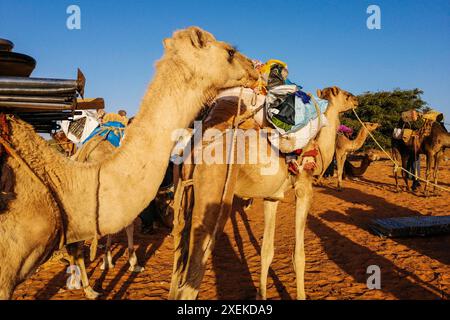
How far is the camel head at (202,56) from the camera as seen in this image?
2.30 meters

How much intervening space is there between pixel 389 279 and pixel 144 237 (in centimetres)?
546

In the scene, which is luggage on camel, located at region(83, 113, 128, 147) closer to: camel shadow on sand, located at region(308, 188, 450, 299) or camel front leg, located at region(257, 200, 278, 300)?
camel front leg, located at region(257, 200, 278, 300)

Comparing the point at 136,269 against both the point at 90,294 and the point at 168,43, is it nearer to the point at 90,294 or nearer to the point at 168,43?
the point at 90,294

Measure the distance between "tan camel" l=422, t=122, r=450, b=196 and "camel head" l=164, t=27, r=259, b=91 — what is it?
41.1 feet

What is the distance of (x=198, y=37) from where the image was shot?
2.33 metres

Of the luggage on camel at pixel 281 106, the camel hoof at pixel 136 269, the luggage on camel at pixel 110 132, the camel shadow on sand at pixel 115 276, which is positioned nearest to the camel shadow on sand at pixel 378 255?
the luggage on camel at pixel 281 106

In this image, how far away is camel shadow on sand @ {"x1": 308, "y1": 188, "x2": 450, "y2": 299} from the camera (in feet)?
14.8

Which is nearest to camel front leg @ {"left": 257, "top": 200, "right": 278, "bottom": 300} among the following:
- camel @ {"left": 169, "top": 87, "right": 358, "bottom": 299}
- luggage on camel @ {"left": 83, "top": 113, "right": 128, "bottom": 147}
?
camel @ {"left": 169, "top": 87, "right": 358, "bottom": 299}

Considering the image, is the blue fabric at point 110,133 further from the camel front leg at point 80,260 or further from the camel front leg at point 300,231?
the camel front leg at point 300,231

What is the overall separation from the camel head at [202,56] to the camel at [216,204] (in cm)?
107

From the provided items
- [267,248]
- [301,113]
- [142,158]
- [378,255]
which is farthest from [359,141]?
[142,158]

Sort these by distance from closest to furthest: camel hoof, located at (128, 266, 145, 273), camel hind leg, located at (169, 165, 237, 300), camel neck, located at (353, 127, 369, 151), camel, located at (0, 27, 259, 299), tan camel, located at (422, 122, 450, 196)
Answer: camel, located at (0, 27, 259, 299) → camel hind leg, located at (169, 165, 237, 300) → camel hoof, located at (128, 266, 145, 273) → tan camel, located at (422, 122, 450, 196) → camel neck, located at (353, 127, 369, 151)

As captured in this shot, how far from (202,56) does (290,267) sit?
14.4ft

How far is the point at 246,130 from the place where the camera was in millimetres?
3719
